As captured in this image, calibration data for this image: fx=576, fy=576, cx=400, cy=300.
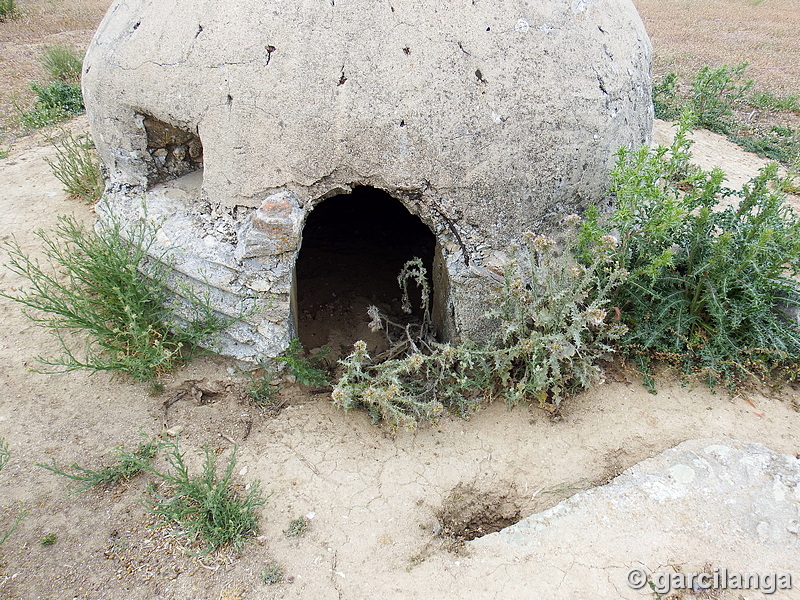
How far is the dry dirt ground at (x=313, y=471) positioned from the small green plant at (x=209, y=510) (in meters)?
0.06

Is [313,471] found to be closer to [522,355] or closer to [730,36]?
[522,355]

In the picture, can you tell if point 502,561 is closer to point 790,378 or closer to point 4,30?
point 790,378

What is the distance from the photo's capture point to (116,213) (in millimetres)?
2979

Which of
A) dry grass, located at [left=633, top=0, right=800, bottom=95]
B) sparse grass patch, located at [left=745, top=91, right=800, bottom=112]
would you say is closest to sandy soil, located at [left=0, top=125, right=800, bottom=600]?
sparse grass patch, located at [left=745, top=91, right=800, bottom=112]

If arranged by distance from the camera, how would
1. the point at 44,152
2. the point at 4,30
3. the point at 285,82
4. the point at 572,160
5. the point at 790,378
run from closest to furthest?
the point at 285,82
the point at 572,160
the point at 790,378
the point at 44,152
the point at 4,30

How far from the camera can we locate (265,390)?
2.89 meters

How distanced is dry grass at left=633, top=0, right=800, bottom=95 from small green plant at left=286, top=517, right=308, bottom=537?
7.44m

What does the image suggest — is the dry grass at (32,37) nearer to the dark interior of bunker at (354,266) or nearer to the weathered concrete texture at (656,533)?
the dark interior of bunker at (354,266)

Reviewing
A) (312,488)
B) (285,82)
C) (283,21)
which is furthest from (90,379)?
(283,21)

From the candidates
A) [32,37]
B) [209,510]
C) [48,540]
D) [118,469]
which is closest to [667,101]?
[209,510]

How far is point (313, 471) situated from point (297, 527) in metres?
0.29

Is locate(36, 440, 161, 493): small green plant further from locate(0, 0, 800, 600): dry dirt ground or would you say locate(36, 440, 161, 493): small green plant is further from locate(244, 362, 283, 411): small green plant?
locate(244, 362, 283, 411): small green plant

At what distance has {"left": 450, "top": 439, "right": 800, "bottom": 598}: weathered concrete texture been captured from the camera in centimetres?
205

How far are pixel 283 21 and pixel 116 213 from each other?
4.41 ft
